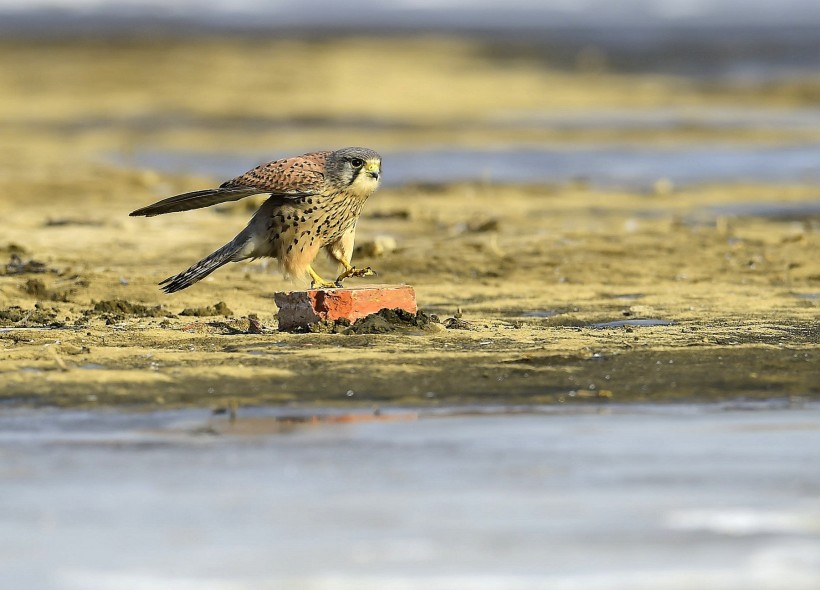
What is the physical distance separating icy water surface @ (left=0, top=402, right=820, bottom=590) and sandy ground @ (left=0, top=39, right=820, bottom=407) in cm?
51

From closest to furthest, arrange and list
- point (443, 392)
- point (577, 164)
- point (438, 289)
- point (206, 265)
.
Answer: point (443, 392) → point (206, 265) → point (438, 289) → point (577, 164)

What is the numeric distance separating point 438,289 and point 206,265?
82.4 inches

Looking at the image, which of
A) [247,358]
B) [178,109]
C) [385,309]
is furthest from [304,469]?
[178,109]

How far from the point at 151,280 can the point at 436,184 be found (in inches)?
302

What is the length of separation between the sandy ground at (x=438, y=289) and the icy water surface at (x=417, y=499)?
1.69 ft

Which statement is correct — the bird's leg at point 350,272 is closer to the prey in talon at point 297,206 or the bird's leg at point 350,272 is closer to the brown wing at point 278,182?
the prey in talon at point 297,206

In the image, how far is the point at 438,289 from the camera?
1061cm

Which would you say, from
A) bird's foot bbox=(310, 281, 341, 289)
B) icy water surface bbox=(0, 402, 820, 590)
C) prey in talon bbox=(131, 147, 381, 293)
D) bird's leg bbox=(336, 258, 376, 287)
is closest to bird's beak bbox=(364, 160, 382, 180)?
Answer: prey in talon bbox=(131, 147, 381, 293)

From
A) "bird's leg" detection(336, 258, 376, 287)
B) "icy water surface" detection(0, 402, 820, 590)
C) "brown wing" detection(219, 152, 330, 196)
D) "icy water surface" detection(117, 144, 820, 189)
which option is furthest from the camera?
"icy water surface" detection(117, 144, 820, 189)

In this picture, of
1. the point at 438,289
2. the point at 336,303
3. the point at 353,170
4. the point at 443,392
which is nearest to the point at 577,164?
the point at 438,289

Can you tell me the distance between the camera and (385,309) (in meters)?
8.51

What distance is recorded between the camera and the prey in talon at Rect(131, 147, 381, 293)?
8.82 m

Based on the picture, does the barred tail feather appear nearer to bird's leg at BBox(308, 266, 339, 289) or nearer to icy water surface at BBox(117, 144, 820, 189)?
bird's leg at BBox(308, 266, 339, 289)

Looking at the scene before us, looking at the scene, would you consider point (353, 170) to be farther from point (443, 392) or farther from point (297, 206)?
point (443, 392)
